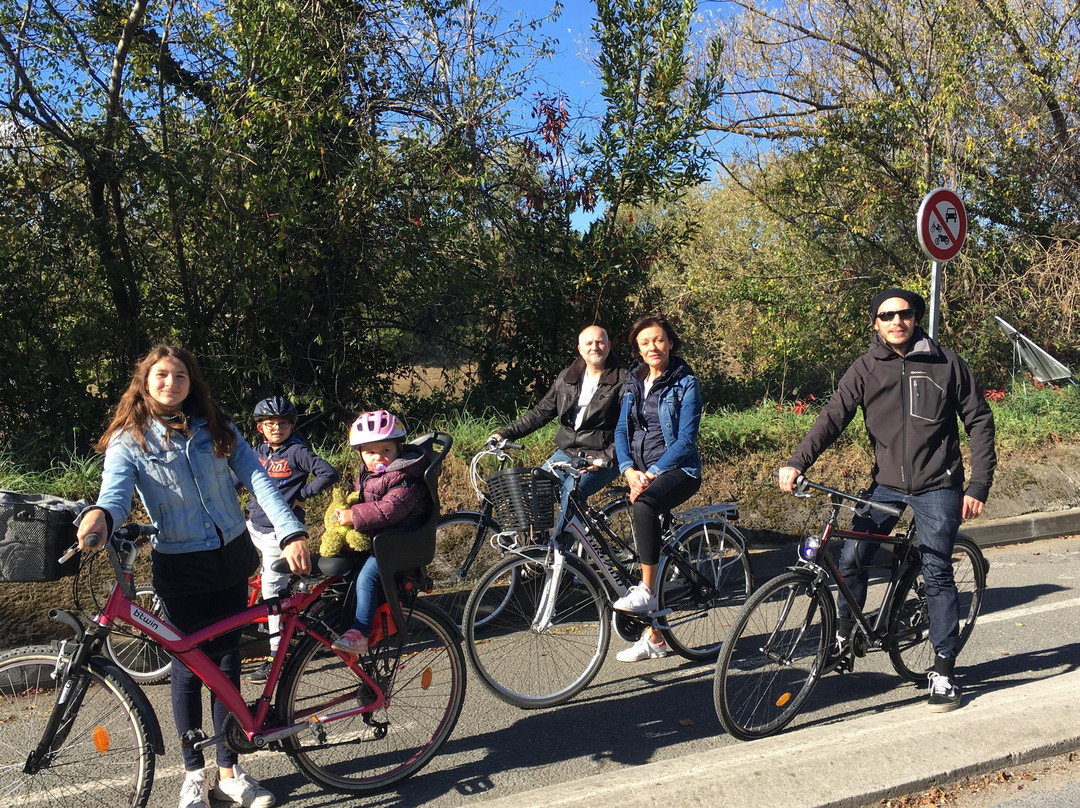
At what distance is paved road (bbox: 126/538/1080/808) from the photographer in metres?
3.40

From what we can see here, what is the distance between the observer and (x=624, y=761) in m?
3.92

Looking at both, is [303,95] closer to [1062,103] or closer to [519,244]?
[519,244]

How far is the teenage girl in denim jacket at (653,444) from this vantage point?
15.9ft

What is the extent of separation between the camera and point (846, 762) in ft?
11.5

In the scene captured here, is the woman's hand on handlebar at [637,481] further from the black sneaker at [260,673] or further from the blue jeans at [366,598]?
the black sneaker at [260,673]

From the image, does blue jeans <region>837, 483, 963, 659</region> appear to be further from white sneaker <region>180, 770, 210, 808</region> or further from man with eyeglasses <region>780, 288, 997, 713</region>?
white sneaker <region>180, 770, 210, 808</region>

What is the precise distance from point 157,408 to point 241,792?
1.52 metres

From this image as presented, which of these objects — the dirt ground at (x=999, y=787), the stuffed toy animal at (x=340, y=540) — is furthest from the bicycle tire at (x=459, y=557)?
the dirt ground at (x=999, y=787)

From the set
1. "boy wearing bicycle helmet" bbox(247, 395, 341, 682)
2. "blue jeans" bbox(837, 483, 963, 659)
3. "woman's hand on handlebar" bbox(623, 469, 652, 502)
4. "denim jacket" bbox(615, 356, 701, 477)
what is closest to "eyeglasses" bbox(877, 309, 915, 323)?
"blue jeans" bbox(837, 483, 963, 659)

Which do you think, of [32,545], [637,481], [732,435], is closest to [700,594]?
[637,481]

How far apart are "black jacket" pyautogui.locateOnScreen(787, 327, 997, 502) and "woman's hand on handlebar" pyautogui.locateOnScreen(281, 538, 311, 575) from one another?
2.36 m

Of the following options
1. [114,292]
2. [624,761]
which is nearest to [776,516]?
[624,761]

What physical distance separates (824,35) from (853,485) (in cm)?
759

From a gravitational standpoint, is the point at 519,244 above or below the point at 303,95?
below
